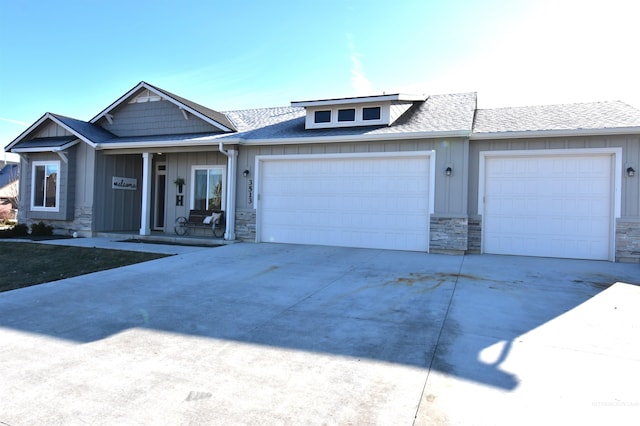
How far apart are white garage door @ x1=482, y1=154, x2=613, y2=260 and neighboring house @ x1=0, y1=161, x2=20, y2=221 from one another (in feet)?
77.4

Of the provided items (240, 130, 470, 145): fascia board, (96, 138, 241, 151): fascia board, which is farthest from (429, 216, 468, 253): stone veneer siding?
(96, 138, 241, 151): fascia board

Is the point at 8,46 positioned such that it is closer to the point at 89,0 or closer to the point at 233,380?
the point at 89,0

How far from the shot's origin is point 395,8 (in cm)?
1009

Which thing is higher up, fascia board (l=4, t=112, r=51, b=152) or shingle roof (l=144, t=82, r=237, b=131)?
shingle roof (l=144, t=82, r=237, b=131)

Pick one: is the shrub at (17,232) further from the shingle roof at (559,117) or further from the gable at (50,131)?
the shingle roof at (559,117)

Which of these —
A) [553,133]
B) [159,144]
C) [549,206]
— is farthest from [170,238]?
[553,133]

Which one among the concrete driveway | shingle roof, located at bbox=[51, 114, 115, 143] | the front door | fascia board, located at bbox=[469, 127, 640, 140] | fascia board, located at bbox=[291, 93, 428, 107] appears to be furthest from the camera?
the front door

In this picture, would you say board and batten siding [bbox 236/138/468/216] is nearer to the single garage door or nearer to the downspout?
the single garage door

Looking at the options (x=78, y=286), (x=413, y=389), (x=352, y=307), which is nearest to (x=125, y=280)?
(x=78, y=286)

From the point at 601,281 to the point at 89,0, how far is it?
1402cm

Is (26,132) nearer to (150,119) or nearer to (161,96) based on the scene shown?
(150,119)

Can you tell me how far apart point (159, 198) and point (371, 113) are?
8.23m

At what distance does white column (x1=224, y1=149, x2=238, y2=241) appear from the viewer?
1166 cm

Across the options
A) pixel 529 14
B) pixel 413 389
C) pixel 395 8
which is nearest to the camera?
pixel 413 389
